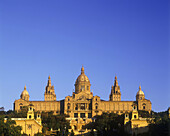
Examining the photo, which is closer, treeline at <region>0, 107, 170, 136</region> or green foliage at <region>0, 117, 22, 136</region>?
treeline at <region>0, 107, 170, 136</region>

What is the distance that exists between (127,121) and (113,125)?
48.5 ft

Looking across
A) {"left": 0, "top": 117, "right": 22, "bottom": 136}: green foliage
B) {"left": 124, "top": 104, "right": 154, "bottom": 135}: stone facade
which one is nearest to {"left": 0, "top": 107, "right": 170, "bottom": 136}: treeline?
{"left": 0, "top": 117, "right": 22, "bottom": 136}: green foliage

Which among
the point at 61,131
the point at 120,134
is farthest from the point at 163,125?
the point at 61,131

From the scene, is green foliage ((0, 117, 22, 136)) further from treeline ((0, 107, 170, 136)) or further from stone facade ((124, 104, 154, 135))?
stone facade ((124, 104, 154, 135))

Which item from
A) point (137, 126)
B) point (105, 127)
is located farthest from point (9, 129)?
point (105, 127)

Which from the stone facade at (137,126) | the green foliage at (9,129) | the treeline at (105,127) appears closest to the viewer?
the treeline at (105,127)

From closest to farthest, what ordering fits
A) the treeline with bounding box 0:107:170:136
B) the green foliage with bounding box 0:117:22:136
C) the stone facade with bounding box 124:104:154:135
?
the treeline with bounding box 0:107:170:136 → the green foliage with bounding box 0:117:22:136 → the stone facade with bounding box 124:104:154:135

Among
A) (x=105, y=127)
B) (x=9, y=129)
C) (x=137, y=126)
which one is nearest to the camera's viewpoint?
(x=9, y=129)

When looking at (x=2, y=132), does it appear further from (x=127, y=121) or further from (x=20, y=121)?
(x=127, y=121)

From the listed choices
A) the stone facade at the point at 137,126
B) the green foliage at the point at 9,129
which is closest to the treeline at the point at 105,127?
the green foliage at the point at 9,129

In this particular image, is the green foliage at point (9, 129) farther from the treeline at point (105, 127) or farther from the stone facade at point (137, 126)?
the stone facade at point (137, 126)

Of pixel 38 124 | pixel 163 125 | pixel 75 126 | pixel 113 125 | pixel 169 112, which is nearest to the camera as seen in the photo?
pixel 163 125

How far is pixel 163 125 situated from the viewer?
319 ft

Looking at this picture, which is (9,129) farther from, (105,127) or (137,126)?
(105,127)
